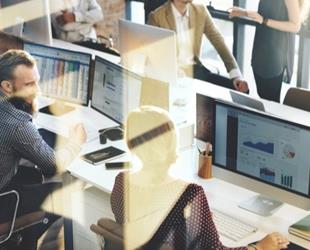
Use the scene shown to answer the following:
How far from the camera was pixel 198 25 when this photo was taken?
4859 mm

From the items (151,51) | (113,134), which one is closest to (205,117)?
(113,134)

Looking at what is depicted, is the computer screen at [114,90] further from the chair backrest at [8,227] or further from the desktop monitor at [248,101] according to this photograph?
the chair backrest at [8,227]

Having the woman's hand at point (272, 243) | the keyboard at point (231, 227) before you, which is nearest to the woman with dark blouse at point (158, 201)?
the woman's hand at point (272, 243)

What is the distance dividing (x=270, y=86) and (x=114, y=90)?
5.72 ft

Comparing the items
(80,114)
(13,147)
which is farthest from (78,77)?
(13,147)

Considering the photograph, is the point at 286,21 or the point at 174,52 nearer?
the point at 174,52

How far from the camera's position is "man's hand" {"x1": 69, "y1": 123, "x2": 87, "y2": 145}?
138 inches

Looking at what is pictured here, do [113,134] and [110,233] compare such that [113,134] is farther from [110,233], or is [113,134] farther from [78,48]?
[78,48]

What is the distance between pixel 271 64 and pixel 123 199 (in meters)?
2.60

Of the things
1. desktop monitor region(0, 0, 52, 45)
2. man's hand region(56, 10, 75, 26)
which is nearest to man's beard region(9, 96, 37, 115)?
desktop monitor region(0, 0, 52, 45)

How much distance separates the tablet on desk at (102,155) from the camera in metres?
3.41

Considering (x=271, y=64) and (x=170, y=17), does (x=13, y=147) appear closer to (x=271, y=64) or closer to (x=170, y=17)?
(x=170, y=17)

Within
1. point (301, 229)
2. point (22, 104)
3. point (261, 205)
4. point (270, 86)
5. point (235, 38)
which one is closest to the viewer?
point (301, 229)

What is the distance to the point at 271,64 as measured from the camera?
4895 millimetres
